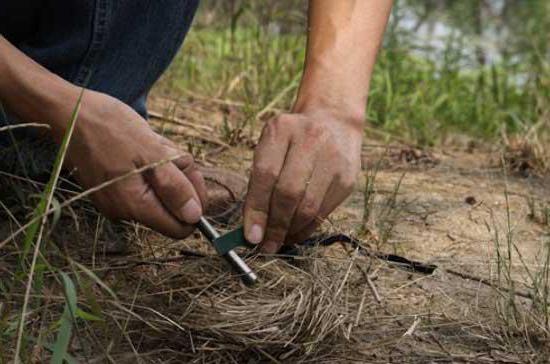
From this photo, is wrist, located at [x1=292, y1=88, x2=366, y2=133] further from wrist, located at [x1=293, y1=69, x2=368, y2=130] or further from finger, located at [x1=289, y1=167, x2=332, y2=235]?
finger, located at [x1=289, y1=167, x2=332, y2=235]

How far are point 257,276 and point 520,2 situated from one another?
9.04 meters

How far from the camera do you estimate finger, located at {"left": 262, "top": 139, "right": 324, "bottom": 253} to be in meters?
1.47

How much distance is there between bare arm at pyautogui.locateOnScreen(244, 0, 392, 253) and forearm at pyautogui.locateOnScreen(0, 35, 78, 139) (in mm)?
333

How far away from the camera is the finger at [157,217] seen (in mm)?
1455

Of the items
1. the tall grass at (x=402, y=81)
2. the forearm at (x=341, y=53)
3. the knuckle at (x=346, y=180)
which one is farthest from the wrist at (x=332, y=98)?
the tall grass at (x=402, y=81)

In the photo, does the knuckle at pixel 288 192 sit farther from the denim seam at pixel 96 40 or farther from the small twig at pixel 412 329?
the denim seam at pixel 96 40

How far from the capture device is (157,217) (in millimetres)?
1479

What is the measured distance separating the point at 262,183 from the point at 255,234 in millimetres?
87

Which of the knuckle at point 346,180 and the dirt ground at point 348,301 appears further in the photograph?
the knuckle at point 346,180

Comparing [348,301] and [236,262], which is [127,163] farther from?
[348,301]

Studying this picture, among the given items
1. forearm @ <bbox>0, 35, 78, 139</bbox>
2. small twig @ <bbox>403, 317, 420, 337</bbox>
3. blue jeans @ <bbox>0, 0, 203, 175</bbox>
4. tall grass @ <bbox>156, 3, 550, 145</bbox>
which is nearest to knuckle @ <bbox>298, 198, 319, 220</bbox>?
small twig @ <bbox>403, 317, 420, 337</bbox>

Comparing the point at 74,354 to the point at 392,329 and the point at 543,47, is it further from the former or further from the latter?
the point at 543,47

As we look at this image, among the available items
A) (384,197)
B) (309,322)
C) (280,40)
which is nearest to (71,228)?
(309,322)

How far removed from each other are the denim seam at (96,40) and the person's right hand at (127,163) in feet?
1.42
